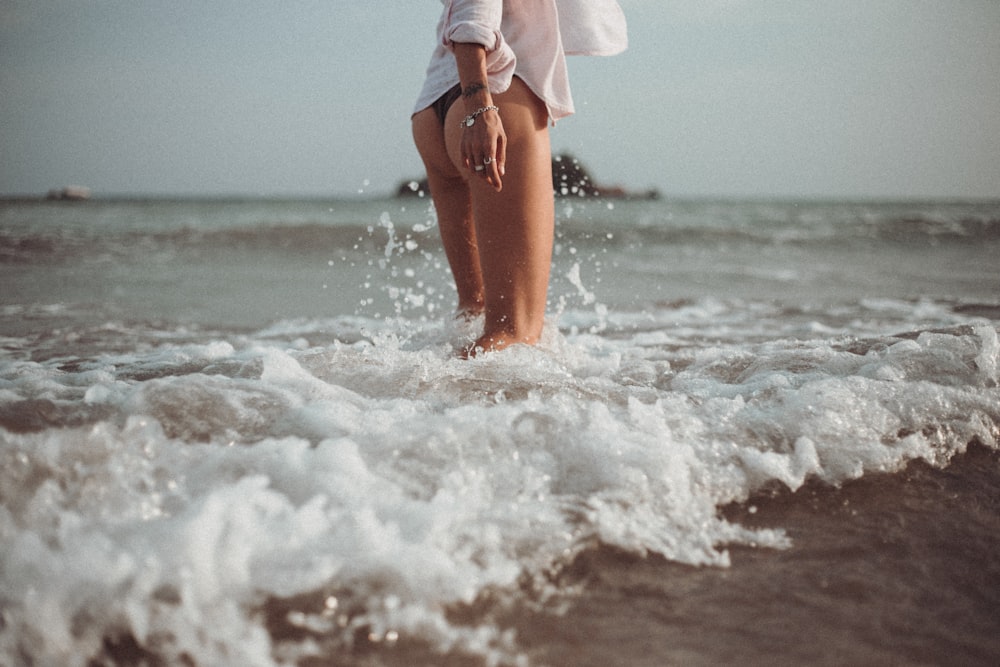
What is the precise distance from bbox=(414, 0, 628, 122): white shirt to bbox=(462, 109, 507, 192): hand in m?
0.16

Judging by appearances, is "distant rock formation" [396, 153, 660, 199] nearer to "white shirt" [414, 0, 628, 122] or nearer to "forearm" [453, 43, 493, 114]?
"white shirt" [414, 0, 628, 122]

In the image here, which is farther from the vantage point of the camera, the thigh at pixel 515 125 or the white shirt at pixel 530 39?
the thigh at pixel 515 125

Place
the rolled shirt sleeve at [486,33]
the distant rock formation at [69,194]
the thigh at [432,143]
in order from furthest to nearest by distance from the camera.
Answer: the distant rock formation at [69,194]
the thigh at [432,143]
the rolled shirt sleeve at [486,33]

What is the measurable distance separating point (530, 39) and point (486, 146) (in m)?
0.42

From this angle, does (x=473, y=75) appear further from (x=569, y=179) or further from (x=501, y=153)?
(x=569, y=179)

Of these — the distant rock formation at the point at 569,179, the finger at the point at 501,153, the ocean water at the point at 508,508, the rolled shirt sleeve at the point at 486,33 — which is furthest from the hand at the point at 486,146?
the distant rock formation at the point at 569,179

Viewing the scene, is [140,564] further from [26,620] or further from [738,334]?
[738,334]

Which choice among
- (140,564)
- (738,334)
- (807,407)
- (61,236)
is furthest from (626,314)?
(61,236)

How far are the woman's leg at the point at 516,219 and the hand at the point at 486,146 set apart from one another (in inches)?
2.9

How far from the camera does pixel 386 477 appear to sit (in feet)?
4.21

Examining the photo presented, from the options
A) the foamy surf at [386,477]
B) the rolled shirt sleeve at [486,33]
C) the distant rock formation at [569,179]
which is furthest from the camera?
the distant rock formation at [569,179]

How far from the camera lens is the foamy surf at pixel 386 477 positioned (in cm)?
97

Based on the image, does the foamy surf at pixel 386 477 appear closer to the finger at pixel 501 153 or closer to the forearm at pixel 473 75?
the finger at pixel 501 153

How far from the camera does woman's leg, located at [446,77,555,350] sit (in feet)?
6.57
